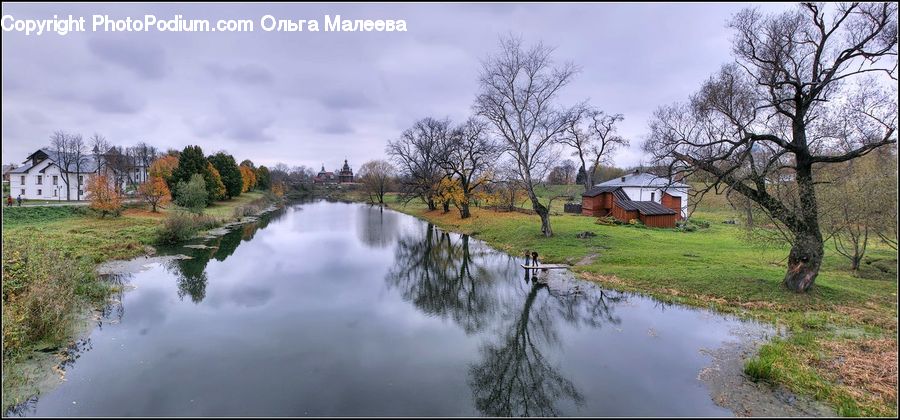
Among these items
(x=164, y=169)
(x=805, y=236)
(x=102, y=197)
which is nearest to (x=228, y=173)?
(x=164, y=169)

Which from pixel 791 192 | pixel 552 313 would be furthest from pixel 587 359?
pixel 791 192

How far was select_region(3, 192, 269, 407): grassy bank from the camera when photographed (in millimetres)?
10203

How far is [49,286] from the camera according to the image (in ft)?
39.7

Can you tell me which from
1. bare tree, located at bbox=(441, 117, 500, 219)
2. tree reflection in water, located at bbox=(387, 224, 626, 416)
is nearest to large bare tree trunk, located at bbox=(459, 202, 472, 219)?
bare tree, located at bbox=(441, 117, 500, 219)

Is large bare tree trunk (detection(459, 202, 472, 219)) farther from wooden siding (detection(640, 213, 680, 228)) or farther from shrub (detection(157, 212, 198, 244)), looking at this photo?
shrub (detection(157, 212, 198, 244))

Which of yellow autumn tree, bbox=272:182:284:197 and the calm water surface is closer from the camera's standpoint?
the calm water surface

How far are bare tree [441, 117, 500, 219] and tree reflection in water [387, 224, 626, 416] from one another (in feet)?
58.9

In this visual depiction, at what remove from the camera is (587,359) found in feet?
36.1

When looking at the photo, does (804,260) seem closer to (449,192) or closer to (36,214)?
(449,192)

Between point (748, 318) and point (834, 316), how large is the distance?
87.6 inches

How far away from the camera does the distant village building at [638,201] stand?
116 feet

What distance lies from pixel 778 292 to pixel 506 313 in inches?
368

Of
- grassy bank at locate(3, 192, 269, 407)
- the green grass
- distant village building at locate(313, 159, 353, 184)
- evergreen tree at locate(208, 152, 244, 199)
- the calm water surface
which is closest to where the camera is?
the calm water surface

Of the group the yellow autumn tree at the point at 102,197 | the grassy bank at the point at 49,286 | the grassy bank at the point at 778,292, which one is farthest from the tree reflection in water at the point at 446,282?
the yellow autumn tree at the point at 102,197
